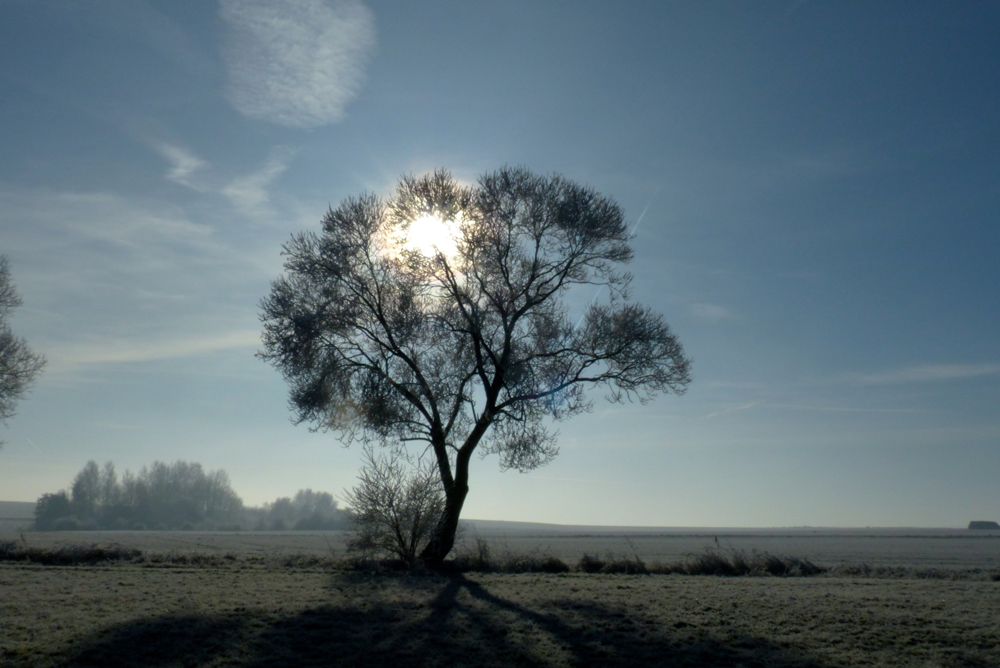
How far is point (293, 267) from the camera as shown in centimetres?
1750

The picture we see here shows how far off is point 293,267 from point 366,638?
37.1 feet

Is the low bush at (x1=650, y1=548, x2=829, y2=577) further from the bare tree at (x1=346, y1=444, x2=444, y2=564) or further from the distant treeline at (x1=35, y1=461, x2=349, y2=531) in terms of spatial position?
the distant treeline at (x1=35, y1=461, x2=349, y2=531)

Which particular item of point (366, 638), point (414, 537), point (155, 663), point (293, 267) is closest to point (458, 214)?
point (293, 267)

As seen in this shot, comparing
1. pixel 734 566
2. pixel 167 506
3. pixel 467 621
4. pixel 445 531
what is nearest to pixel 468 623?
pixel 467 621

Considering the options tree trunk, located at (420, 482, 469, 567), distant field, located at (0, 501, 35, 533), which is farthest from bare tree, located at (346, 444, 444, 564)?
distant field, located at (0, 501, 35, 533)

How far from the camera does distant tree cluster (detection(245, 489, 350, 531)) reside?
208 feet

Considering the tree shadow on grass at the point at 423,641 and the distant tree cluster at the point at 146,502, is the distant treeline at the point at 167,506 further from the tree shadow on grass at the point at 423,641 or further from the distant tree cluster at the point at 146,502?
the tree shadow on grass at the point at 423,641

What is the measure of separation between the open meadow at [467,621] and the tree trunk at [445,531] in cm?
216

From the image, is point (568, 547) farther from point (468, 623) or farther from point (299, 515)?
point (299, 515)

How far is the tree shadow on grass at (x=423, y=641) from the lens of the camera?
7.54 m

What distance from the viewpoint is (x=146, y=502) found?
63.3 metres

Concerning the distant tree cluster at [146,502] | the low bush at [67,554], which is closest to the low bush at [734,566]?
the low bush at [67,554]

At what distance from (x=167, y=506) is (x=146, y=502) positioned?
2.01 metres

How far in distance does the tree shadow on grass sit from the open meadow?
0.09ft
